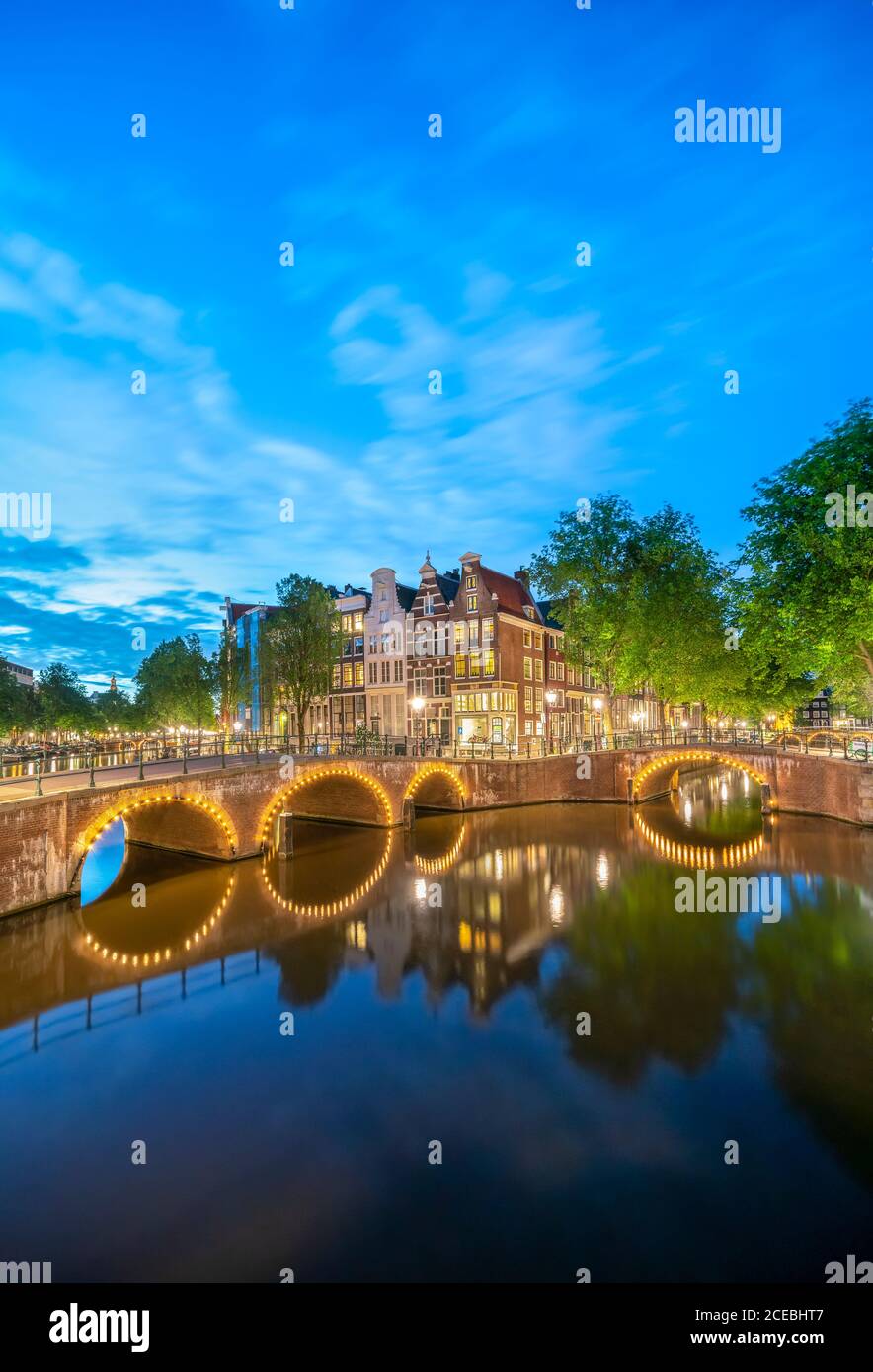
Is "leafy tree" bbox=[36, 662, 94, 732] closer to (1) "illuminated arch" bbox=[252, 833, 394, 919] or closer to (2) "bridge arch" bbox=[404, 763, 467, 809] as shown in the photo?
(2) "bridge arch" bbox=[404, 763, 467, 809]

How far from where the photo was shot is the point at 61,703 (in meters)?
80.1

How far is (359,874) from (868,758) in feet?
84.0

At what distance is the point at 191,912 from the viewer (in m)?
19.5

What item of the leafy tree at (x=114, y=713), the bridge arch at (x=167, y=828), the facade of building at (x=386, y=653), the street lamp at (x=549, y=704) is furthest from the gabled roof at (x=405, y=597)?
the leafy tree at (x=114, y=713)

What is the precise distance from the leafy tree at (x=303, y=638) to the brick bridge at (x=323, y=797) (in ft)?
25.1

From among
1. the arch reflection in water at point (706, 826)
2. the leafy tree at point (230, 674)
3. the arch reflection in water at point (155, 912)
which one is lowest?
the arch reflection in water at point (706, 826)

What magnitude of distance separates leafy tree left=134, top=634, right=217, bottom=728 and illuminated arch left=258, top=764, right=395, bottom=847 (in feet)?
87.8

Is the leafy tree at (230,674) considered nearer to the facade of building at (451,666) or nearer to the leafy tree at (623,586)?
the facade of building at (451,666)

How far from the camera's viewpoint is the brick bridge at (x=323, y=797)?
17.9 meters

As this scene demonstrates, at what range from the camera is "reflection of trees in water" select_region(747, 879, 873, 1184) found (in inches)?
362

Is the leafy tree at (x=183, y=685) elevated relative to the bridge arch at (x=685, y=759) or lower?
elevated

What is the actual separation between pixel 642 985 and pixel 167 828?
21417 millimetres

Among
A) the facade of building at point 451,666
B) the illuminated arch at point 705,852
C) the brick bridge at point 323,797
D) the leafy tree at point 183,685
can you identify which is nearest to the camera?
the brick bridge at point 323,797
